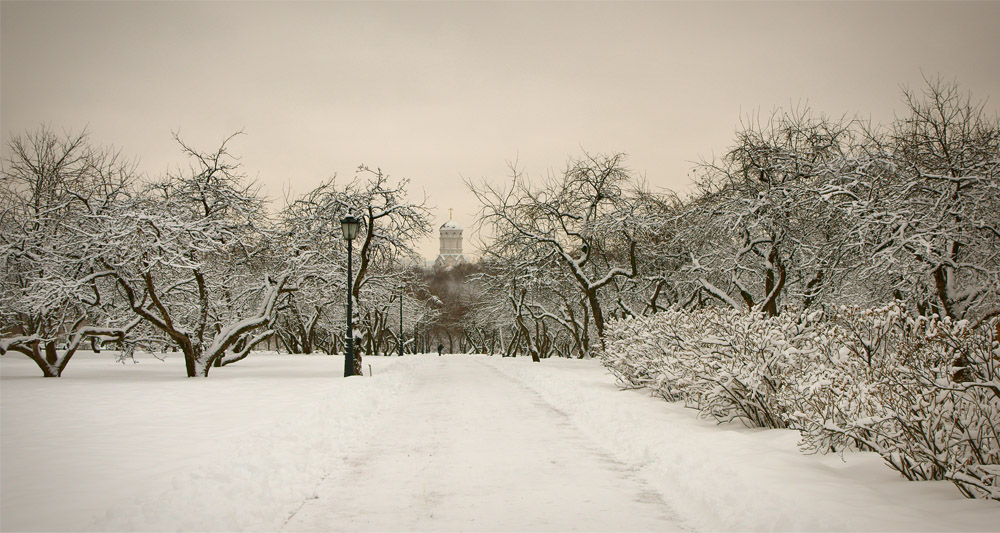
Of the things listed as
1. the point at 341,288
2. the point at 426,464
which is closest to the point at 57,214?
the point at 341,288

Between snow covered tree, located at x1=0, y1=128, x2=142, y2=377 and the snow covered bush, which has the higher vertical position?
snow covered tree, located at x1=0, y1=128, x2=142, y2=377

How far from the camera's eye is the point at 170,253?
1639cm

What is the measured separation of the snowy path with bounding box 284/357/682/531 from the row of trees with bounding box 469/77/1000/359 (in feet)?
16.8

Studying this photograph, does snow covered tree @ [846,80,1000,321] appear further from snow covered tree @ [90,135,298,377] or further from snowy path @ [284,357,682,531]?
snow covered tree @ [90,135,298,377]

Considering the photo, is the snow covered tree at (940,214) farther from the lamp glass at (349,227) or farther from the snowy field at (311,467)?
the lamp glass at (349,227)

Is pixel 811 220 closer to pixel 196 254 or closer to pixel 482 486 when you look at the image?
pixel 482 486

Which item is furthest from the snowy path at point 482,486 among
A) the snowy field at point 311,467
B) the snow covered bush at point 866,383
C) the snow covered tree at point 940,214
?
the snow covered tree at point 940,214

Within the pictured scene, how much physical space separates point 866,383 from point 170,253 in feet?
54.4

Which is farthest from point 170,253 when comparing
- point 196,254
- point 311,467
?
point 311,467

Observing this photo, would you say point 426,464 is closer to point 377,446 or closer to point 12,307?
point 377,446

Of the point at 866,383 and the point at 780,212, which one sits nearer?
the point at 866,383

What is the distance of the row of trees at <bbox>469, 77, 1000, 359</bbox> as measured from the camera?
1262cm

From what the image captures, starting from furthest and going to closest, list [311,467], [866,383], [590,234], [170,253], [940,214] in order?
[590,234]
[170,253]
[940,214]
[311,467]
[866,383]

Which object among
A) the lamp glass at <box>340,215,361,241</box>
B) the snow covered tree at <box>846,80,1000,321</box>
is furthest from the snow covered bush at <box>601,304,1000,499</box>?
the lamp glass at <box>340,215,361,241</box>
